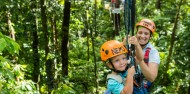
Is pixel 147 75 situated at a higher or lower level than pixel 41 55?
higher

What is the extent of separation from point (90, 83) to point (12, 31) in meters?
3.18

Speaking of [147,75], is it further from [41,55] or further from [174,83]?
[41,55]

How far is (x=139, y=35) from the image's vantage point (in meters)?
3.30

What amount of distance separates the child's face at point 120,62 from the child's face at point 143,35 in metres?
0.36

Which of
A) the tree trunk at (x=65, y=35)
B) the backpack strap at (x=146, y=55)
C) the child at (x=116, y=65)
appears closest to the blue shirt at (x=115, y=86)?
the child at (x=116, y=65)

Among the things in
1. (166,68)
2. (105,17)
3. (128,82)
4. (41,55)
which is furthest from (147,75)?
(105,17)

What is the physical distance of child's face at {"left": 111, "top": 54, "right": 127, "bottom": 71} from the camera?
2.99 meters

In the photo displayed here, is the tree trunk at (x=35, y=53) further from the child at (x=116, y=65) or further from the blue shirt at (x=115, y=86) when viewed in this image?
the blue shirt at (x=115, y=86)

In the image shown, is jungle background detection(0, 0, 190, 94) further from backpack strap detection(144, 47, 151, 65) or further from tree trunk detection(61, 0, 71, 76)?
backpack strap detection(144, 47, 151, 65)

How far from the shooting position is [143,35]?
329 centimetres

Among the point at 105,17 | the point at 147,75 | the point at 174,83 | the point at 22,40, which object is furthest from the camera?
the point at 105,17

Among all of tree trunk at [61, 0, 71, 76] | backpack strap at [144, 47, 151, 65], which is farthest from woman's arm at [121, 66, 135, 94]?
tree trunk at [61, 0, 71, 76]

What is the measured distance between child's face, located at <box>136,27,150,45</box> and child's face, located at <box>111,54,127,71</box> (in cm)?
36

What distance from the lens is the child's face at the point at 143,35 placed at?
3273 millimetres
